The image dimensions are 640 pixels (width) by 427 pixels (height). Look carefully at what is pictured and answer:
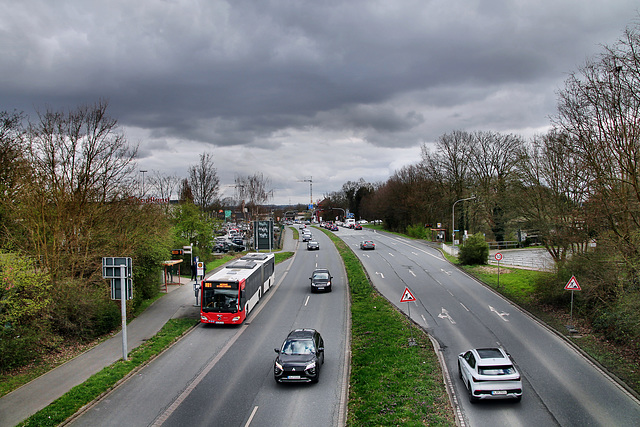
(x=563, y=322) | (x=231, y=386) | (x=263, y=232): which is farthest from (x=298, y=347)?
(x=263, y=232)

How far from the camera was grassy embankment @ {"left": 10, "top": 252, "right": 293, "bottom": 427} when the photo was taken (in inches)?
490

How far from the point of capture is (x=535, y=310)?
25.3 m

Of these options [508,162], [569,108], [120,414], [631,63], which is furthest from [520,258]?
[120,414]

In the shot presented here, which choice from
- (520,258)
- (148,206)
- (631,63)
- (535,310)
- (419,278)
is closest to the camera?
(631,63)

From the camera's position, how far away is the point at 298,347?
635 inches

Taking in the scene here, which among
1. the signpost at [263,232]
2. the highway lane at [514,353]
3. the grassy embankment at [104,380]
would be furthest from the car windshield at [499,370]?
the signpost at [263,232]

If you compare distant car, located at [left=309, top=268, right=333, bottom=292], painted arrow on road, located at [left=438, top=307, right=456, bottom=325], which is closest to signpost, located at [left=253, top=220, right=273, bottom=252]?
distant car, located at [left=309, top=268, right=333, bottom=292]

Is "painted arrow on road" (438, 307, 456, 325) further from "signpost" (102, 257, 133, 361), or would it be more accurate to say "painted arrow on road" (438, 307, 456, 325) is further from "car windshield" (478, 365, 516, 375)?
"signpost" (102, 257, 133, 361)

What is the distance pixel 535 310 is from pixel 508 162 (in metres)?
37.4

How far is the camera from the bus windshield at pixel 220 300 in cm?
2300

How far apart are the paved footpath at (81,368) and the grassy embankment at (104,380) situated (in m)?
0.38

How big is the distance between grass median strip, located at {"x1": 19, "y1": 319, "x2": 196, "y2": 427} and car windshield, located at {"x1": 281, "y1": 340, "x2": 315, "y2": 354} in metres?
6.00

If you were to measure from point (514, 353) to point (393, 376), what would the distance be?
21.4ft

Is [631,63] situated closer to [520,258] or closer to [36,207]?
[36,207]
